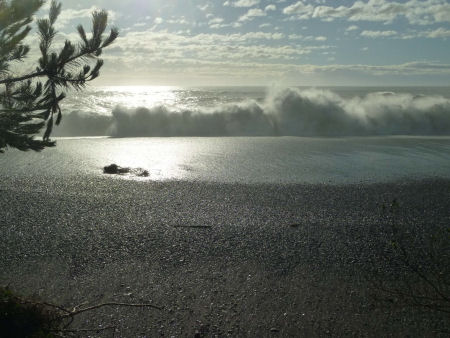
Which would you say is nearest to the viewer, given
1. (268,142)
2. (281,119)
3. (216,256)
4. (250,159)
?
(216,256)

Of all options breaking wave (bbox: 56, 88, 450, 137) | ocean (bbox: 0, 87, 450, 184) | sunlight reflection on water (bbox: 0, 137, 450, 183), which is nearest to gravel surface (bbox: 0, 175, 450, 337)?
sunlight reflection on water (bbox: 0, 137, 450, 183)

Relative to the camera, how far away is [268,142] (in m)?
17.0

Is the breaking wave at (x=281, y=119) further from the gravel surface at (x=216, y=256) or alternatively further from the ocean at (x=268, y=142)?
the gravel surface at (x=216, y=256)

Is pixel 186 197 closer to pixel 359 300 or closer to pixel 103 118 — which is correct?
pixel 359 300

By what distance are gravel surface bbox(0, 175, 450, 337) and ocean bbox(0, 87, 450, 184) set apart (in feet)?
7.00

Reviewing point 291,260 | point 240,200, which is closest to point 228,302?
point 291,260

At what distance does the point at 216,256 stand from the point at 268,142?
12090mm

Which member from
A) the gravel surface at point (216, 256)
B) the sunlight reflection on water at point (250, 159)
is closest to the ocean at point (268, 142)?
the sunlight reflection on water at point (250, 159)

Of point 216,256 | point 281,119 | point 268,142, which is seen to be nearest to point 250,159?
point 268,142

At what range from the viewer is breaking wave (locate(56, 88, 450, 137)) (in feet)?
68.3

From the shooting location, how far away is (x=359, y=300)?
14.1 ft

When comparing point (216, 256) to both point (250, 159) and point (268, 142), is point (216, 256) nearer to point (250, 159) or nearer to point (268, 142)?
point (250, 159)

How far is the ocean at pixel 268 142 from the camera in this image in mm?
10922

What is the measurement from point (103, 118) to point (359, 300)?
805 inches
